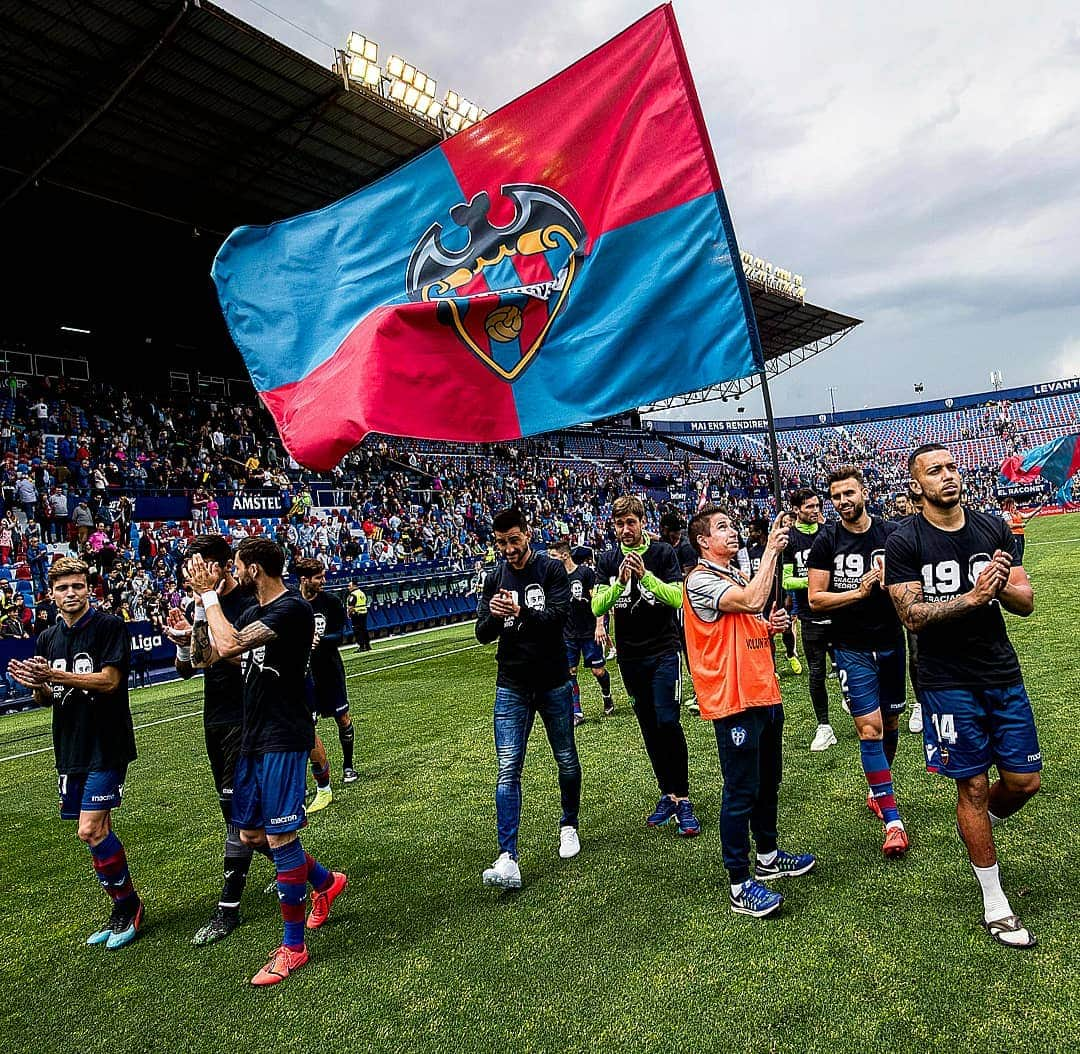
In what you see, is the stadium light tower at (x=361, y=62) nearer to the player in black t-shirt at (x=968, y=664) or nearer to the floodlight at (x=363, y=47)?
the floodlight at (x=363, y=47)

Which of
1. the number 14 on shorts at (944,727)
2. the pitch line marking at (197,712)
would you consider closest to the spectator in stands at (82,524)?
the pitch line marking at (197,712)

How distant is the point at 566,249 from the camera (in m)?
5.22

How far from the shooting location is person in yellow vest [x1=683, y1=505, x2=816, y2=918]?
4.10 m

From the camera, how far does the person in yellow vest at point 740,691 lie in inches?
161

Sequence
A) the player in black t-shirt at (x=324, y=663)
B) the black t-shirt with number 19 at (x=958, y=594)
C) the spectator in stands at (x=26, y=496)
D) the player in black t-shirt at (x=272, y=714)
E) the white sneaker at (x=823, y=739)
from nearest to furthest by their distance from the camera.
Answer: the black t-shirt with number 19 at (x=958, y=594)
the player in black t-shirt at (x=272, y=714)
the white sneaker at (x=823, y=739)
the player in black t-shirt at (x=324, y=663)
the spectator in stands at (x=26, y=496)

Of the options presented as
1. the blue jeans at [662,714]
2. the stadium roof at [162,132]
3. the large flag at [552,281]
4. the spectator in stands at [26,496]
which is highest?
the stadium roof at [162,132]

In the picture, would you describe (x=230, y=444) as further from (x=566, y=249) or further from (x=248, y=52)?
(x=566, y=249)

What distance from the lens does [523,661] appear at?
5008 mm

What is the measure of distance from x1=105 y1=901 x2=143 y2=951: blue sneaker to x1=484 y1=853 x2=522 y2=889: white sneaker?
226 cm

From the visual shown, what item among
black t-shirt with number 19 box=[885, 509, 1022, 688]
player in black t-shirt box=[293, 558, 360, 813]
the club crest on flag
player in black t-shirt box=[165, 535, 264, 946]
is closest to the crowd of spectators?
player in black t-shirt box=[293, 558, 360, 813]

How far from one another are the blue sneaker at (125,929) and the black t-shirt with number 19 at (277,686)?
159 cm

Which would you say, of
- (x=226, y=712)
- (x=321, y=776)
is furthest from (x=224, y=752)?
(x=321, y=776)

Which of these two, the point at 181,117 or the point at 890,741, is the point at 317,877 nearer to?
the point at 890,741

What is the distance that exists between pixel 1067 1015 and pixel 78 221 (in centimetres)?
2845
